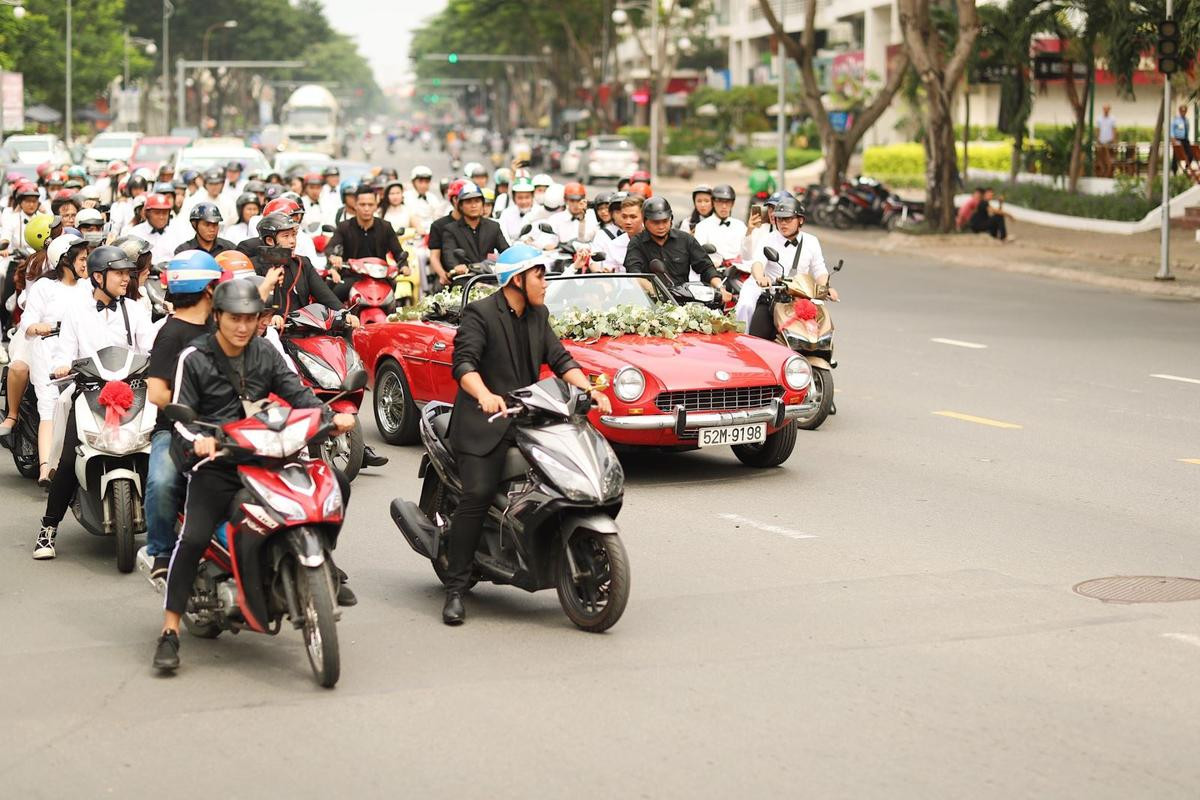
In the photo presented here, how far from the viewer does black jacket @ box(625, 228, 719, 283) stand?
14102 mm

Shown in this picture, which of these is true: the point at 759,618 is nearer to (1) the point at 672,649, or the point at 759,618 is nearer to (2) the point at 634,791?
(1) the point at 672,649

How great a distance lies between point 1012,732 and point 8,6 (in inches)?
2306

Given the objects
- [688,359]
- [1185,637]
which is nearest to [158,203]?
[688,359]

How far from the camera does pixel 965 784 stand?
5.89 meters

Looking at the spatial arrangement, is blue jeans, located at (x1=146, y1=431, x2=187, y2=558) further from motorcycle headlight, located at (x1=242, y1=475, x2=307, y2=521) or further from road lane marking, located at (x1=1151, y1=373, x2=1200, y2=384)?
road lane marking, located at (x1=1151, y1=373, x2=1200, y2=384)

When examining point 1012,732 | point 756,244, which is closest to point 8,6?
point 756,244

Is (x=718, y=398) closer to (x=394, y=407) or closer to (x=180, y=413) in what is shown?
(x=394, y=407)

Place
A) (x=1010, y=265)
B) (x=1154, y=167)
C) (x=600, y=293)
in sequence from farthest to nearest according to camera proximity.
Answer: (x=1154, y=167), (x=1010, y=265), (x=600, y=293)

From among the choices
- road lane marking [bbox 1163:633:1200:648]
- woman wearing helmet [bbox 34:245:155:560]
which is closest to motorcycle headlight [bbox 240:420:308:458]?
woman wearing helmet [bbox 34:245:155:560]

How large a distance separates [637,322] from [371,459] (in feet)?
6.47

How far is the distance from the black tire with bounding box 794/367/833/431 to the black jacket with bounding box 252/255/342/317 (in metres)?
3.66

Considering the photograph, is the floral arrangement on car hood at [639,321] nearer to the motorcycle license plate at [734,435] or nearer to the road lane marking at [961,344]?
the motorcycle license plate at [734,435]

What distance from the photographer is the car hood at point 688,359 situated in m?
11.6

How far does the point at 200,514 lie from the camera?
7309mm
